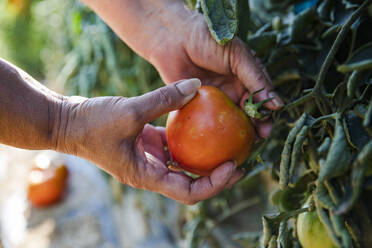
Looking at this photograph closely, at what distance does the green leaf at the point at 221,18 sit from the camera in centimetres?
66

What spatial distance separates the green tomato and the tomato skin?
2115mm

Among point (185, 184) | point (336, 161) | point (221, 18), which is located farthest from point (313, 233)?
point (221, 18)

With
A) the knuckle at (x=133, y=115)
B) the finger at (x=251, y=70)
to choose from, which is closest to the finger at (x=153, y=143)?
the knuckle at (x=133, y=115)

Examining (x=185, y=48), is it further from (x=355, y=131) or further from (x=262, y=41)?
(x=355, y=131)

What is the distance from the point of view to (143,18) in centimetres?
90

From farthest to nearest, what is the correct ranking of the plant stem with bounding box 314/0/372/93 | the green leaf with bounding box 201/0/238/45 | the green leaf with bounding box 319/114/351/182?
the green leaf with bounding box 201/0/238/45
the plant stem with bounding box 314/0/372/93
the green leaf with bounding box 319/114/351/182

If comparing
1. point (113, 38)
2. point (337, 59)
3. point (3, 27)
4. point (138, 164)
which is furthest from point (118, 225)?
point (3, 27)

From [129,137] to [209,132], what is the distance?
0.49 ft

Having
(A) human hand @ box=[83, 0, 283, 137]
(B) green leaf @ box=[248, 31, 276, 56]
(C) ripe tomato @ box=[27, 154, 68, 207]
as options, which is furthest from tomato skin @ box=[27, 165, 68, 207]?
(B) green leaf @ box=[248, 31, 276, 56]

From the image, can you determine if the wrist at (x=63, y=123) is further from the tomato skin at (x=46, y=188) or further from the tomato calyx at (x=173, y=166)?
the tomato skin at (x=46, y=188)

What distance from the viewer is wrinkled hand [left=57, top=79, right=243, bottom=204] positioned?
0.68 metres

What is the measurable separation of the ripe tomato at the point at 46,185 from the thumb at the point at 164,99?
1.93 metres

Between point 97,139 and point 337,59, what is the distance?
48 centimetres

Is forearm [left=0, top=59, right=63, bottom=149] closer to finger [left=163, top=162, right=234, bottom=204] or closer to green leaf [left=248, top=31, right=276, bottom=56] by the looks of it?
finger [left=163, top=162, right=234, bottom=204]
